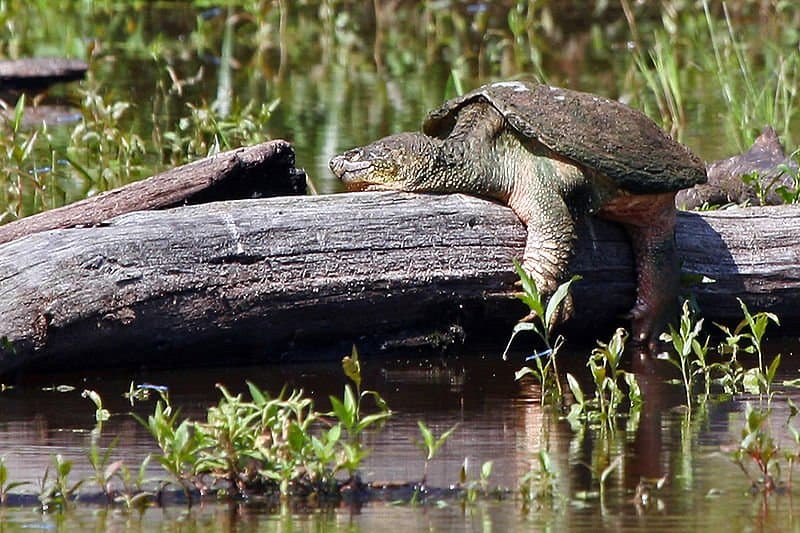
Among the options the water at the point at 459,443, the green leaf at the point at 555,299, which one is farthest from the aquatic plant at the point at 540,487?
the green leaf at the point at 555,299

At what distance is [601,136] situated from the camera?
5.30 metres

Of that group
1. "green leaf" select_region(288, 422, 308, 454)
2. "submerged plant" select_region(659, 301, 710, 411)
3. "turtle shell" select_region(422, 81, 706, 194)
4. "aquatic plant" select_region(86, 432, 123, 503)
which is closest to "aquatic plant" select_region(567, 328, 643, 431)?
"submerged plant" select_region(659, 301, 710, 411)

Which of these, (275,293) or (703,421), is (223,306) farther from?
(703,421)

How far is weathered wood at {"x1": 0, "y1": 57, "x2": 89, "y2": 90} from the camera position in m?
10.2

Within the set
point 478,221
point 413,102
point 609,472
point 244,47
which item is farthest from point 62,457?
point 244,47

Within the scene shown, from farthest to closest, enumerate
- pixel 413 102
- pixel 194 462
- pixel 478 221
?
1. pixel 413 102
2. pixel 478 221
3. pixel 194 462

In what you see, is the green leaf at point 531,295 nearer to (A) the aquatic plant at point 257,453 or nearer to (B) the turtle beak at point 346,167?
(B) the turtle beak at point 346,167

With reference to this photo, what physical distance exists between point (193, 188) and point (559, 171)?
1277mm

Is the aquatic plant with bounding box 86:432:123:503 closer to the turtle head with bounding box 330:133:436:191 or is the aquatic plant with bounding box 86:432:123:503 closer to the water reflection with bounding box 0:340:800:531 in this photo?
the water reflection with bounding box 0:340:800:531

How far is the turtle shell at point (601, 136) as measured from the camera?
5.25m

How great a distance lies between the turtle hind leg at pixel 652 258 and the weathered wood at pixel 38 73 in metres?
5.65

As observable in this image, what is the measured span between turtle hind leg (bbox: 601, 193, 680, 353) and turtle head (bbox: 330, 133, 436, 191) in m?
0.67

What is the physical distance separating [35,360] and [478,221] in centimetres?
156

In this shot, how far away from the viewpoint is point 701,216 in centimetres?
567
